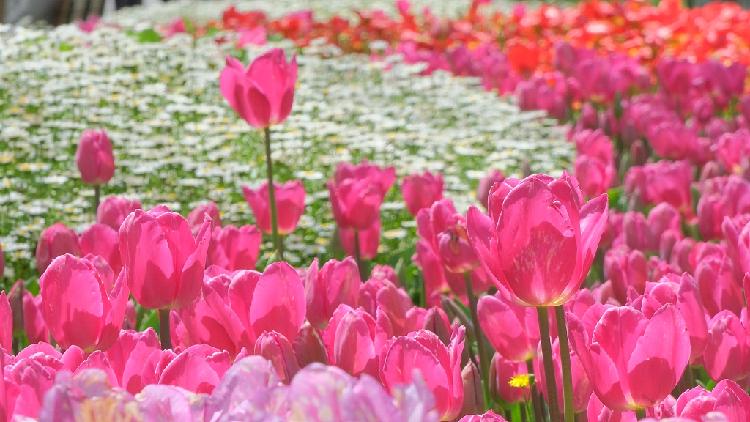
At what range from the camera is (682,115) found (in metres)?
6.49

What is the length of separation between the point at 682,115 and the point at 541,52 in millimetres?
2491

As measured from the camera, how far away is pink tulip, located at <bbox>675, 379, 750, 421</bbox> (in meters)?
1.20

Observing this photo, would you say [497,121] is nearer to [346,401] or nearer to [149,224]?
[149,224]

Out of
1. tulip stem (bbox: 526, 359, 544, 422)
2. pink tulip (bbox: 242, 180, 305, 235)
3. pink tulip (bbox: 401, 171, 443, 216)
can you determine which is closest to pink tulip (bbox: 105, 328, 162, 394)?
tulip stem (bbox: 526, 359, 544, 422)

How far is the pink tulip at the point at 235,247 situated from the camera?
2.34m

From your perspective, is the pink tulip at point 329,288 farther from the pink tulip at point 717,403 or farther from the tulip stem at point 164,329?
the pink tulip at point 717,403

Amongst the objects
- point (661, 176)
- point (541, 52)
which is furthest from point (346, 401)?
point (541, 52)

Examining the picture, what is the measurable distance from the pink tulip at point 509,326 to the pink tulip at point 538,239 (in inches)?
15.8

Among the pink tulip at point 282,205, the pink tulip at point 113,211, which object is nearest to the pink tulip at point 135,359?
the pink tulip at point 113,211

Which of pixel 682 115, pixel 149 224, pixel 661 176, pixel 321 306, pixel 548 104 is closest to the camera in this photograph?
pixel 149 224

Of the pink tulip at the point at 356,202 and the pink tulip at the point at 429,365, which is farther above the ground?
the pink tulip at the point at 356,202

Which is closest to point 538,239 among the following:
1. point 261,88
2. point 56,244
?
point 56,244

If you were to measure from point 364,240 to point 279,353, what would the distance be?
64.9 inches

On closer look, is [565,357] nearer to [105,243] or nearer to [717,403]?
[717,403]
